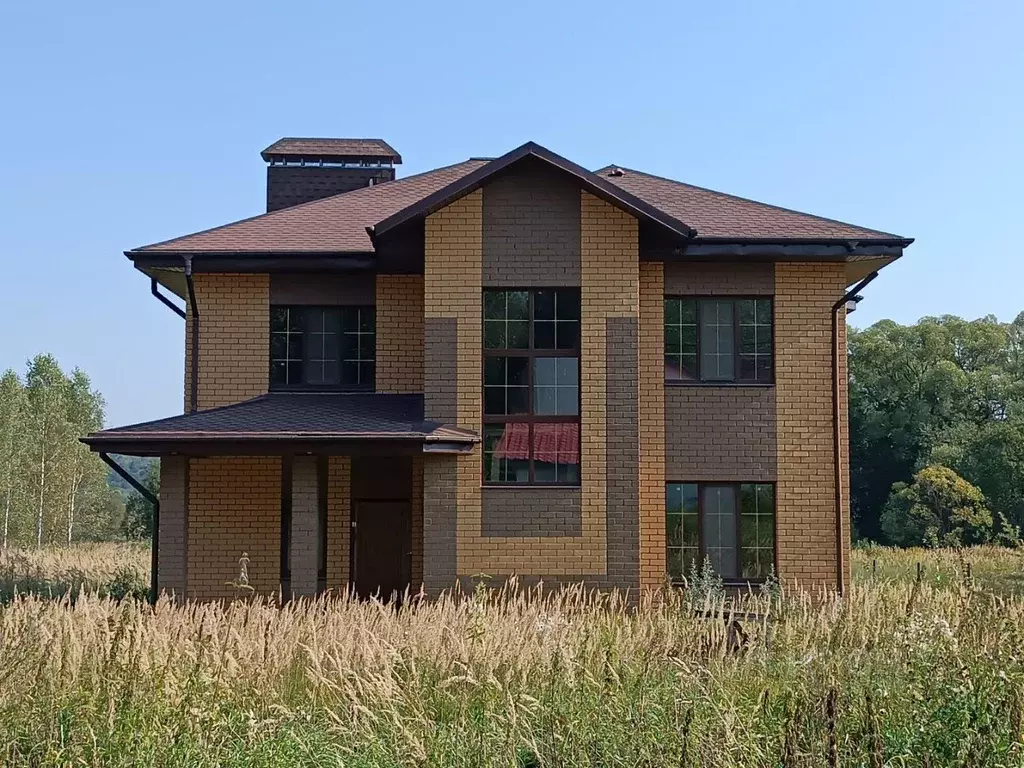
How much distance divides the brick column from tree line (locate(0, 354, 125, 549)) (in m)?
33.0

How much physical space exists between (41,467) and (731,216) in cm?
3900

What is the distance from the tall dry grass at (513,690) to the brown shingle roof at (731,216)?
818cm

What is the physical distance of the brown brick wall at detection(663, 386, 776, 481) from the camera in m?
16.4

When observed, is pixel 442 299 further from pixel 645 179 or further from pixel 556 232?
pixel 645 179

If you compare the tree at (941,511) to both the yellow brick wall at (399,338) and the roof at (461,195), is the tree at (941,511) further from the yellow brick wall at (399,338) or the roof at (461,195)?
the yellow brick wall at (399,338)

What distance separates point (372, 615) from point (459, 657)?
1849 mm

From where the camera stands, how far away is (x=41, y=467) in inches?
1918

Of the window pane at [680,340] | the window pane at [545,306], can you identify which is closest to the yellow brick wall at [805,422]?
the window pane at [680,340]

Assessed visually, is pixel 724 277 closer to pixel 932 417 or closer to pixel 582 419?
pixel 582 419

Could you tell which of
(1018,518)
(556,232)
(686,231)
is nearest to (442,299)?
(556,232)

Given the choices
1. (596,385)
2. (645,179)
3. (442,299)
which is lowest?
(596,385)

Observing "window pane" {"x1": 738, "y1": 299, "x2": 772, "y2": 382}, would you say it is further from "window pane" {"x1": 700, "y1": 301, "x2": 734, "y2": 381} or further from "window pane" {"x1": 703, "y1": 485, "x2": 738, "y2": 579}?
"window pane" {"x1": 703, "y1": 485, "x2": 738, "y2": 579}

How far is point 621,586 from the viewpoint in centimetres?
1502

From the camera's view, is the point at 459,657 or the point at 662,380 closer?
the point at 459,657
